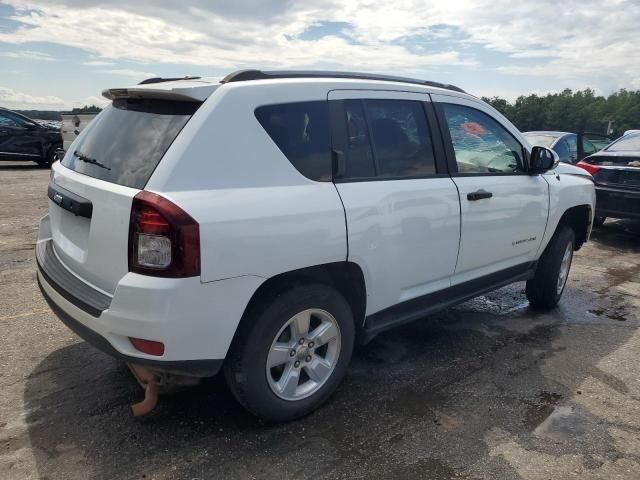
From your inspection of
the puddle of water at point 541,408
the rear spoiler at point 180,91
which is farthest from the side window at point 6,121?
the puddle of water at point 541,408

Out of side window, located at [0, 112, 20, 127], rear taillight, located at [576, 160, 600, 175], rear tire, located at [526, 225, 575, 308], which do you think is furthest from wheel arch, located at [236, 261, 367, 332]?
side window, located at [0, 112, 20, 127]

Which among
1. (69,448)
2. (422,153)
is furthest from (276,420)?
(422,153)

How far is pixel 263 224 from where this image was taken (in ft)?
8.57

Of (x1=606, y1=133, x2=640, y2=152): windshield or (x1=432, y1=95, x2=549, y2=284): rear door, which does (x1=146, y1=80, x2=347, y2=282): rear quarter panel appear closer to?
(x1=432, y1=95, x2=549, y2=284): rear door

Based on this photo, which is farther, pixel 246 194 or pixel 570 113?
pixel 570 113

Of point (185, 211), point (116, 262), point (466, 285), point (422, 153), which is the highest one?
point (422, 153)

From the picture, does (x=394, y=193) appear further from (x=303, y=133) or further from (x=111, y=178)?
(x=111, y=178)

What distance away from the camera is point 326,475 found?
2641 millimetres

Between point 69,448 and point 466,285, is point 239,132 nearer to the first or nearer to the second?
point 69,448

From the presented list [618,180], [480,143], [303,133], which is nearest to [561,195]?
[480,143]

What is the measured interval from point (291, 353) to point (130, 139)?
1415 millimetres

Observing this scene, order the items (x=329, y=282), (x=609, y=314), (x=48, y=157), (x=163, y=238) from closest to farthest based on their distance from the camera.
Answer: (x=163, y=238)
(x=329, y=282)
(x=609, y=314)
(x=48, y=157)

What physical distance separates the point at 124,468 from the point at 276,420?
796mm

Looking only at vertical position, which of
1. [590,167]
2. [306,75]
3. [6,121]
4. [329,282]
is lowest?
[329,282]
